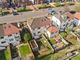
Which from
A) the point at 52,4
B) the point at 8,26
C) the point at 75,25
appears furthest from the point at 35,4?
the point at 8,26

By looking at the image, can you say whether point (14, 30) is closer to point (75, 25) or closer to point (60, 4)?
point (75, 25)

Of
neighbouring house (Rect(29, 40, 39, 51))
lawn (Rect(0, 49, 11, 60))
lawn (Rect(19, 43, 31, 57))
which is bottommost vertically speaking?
lawn (Rect(0, 49, 11, 60))

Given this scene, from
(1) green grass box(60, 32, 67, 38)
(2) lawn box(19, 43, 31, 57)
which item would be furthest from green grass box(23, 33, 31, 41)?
(1) green grass box(60, 32, 67, 38)

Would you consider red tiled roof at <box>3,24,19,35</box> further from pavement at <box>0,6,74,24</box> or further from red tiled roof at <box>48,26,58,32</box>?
pavement at <box>0,6,74,24</box>

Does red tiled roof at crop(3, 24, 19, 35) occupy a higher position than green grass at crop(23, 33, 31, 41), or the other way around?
red tiled roof at crop(3, 24, 19, 35)

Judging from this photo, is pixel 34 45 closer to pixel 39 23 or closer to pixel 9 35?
pixel 9 35

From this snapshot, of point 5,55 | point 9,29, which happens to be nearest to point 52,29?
point 9,29
